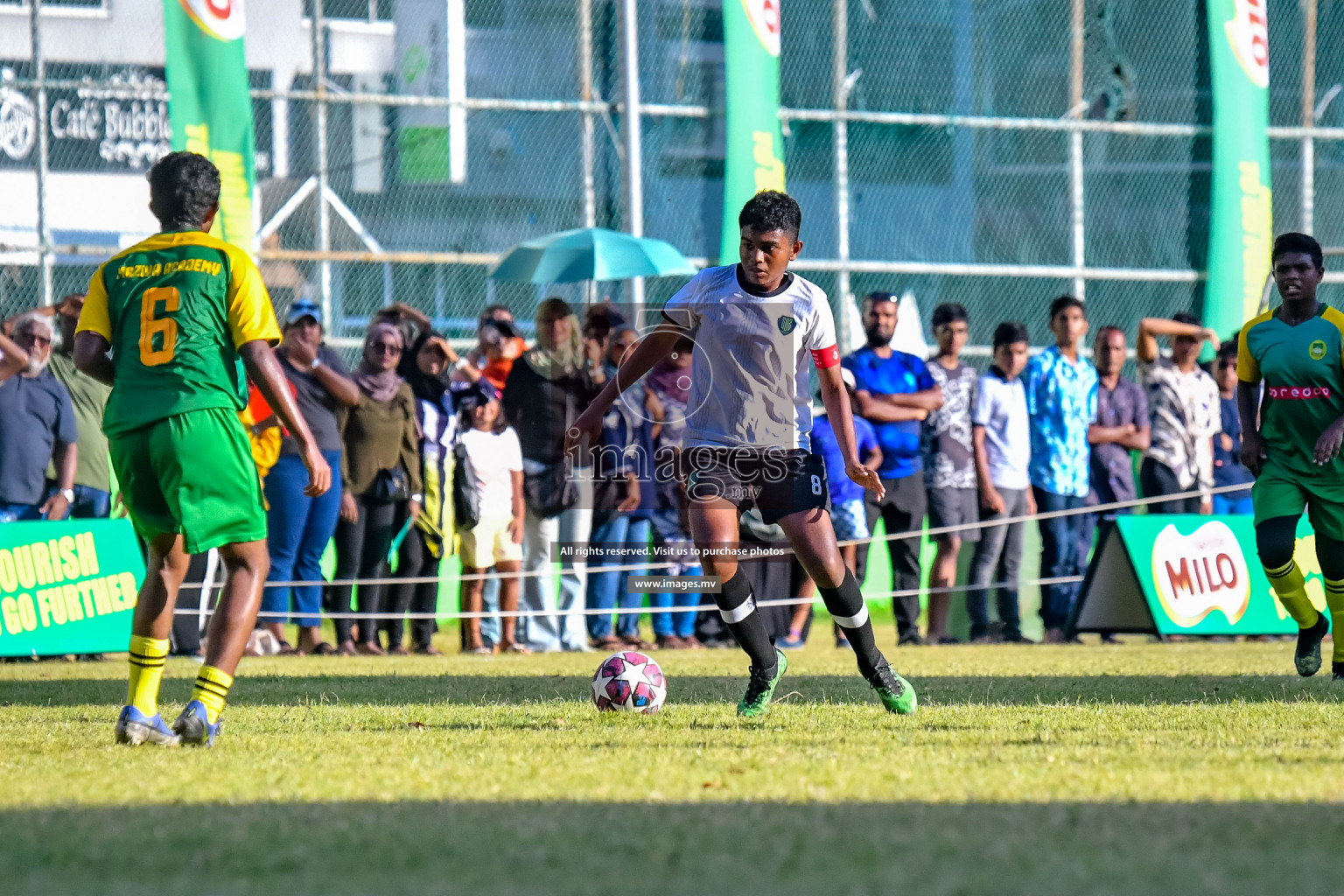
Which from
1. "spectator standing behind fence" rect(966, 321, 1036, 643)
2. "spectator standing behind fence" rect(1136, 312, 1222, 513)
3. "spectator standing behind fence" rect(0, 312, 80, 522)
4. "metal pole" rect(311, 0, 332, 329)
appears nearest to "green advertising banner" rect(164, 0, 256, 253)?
"metal pole" rect(311, 0, 332, 329)

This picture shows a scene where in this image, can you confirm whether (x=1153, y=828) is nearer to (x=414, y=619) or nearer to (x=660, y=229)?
(x=414, y=619)

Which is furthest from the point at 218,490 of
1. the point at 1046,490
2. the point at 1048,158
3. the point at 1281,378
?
the point at 1048,158

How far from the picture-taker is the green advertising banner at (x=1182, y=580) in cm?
1299

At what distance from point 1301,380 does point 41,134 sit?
10.7 m

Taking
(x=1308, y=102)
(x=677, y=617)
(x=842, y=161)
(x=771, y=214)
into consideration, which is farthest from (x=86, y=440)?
(x=1308, y=102)

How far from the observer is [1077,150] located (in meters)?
20.2

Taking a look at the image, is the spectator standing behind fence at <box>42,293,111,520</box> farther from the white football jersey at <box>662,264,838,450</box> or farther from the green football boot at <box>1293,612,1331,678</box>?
the green football boot at <box>1293,612,1331,678</box>

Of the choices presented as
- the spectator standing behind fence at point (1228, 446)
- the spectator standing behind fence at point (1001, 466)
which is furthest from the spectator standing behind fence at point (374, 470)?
the spectator standing behind fence at point (1228, 446)

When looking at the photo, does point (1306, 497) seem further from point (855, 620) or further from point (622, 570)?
point (622, 570)

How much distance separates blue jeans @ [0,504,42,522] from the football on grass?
19.9 feet

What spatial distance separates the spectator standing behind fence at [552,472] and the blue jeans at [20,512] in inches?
A: 129

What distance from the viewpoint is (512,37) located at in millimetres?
17422

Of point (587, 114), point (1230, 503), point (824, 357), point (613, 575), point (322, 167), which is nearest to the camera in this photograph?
point (824, 357)

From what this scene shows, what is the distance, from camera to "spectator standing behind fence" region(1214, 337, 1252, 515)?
50.2 ft
